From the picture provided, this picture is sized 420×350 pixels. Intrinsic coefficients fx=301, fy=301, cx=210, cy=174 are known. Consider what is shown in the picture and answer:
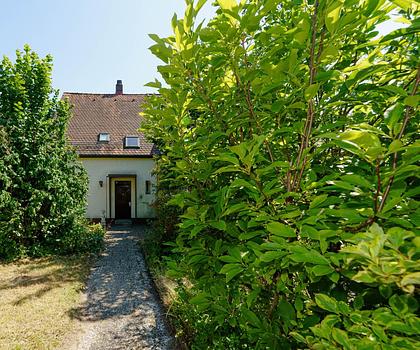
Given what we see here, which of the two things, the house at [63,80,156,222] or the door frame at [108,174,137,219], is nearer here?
the house at [63,80,156,222]

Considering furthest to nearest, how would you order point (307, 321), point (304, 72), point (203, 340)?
point (203, 340), point (304, 72), point (307, 321)

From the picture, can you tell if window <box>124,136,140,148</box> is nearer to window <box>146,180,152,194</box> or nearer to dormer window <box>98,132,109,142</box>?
dormer window <box>98,132,109,142</box>

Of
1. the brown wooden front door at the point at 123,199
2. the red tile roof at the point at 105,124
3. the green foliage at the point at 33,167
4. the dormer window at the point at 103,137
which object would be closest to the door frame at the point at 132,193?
the brown wooden front door at the point at 123,199

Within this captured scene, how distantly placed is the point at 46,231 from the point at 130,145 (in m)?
8.58

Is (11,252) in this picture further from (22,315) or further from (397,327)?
(397,327)

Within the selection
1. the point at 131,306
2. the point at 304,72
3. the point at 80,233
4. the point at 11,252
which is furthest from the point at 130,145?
the point at 304,72

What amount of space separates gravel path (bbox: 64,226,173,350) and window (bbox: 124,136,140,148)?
9171 mm

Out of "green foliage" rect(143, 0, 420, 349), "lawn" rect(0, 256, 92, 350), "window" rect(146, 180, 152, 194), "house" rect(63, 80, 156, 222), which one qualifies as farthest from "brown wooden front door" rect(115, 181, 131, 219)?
"green foliage" rect(143, 0, 420, 349)

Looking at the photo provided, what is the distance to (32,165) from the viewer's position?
29.5 ft

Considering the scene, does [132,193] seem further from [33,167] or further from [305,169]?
[305,169]

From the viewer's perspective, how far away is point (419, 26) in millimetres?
1018

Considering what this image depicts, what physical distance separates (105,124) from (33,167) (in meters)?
9.59

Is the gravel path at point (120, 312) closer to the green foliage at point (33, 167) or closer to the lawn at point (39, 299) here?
the lawn at point (39, 299)

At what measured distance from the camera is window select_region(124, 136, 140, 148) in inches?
674
